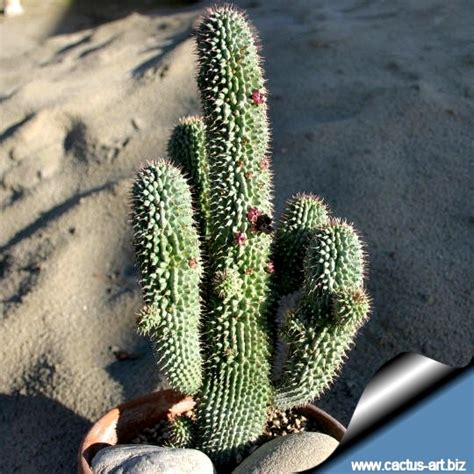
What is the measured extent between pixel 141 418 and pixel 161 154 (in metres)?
2.05

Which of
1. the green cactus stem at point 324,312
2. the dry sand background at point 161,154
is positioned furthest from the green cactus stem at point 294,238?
the dry sand background at point 161,154

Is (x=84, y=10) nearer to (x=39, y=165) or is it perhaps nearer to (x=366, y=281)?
(x=39, y=165)

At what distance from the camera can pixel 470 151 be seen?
13.5 ft

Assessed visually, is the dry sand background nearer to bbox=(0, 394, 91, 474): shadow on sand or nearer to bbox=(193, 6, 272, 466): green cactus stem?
bbox=(0, 394, 91, 474): shadow on sand

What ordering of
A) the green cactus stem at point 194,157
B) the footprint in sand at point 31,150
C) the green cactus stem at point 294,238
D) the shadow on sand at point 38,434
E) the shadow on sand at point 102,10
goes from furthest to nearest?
the shadow on sand at point 102,10
the footprint in sand at point 31,150
the shadow on sand at point 38,434
the green cactus stem at point 194,157
the green cactus stem at point 294,238

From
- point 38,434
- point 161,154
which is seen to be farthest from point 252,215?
point 161,154

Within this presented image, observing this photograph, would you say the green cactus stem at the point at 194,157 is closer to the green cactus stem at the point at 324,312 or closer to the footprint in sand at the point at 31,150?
the green cactus stem at the point at 324,312

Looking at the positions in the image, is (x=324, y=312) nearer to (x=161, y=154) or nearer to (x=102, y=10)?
(x=161, y=154)

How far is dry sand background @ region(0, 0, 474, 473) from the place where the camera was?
10.7 feet

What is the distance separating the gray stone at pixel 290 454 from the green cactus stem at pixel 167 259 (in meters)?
0.37

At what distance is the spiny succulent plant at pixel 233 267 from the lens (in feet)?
7.09

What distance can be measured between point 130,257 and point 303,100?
5.28ft

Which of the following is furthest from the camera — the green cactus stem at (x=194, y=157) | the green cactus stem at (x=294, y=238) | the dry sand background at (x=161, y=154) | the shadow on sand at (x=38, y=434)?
the dry sand background at (x=161, y=154)

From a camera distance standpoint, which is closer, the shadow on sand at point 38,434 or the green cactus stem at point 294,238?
the green cactus stem at point 294,238
